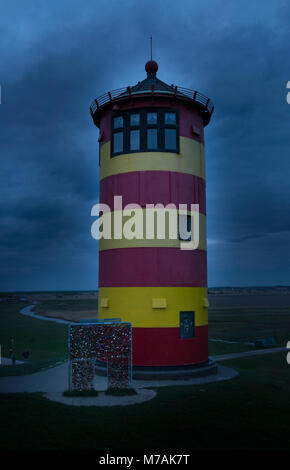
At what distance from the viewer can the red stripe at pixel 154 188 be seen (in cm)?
1928

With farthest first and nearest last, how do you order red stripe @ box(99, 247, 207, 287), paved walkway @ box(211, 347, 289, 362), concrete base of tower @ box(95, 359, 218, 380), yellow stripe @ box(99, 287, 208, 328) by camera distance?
paved walkway @ box(211, 347, 289, 362)
red stripe @ box(99, 247, 207, 287)
yellow stripe @ box(99, 287, 208, 328)
concrete base of tower @ box(95, 359, 218, 380)

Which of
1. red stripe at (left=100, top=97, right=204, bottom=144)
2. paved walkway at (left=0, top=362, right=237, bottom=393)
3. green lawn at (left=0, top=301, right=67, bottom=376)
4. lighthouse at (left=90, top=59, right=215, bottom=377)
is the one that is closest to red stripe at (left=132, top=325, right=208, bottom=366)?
lighthouse at (left=90, top=59, right=215, bottom=377)

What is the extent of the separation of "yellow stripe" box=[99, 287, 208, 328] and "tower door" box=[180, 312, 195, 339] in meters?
0.24

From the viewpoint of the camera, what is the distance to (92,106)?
71.2 ft

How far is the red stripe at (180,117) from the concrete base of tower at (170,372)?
11.4m

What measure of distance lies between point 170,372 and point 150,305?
312 cm

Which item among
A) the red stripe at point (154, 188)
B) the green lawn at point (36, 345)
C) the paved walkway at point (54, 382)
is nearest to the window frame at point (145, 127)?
the red stripe at point (154, 188)

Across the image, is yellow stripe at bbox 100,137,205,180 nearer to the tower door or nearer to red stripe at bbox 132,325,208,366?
the tower door

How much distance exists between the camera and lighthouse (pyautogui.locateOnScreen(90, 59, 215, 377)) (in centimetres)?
1861

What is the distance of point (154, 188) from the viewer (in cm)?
1931

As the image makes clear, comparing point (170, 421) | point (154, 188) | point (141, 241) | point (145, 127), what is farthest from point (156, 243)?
point (170, 421)
